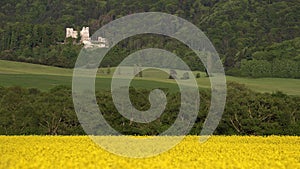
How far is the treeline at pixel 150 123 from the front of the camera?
4341cm

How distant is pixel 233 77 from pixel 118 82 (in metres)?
21.6

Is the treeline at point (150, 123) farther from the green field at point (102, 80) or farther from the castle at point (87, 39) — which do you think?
the castle at point (87, 39)

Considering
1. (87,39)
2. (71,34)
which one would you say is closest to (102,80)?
(87,39)

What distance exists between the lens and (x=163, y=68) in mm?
83688

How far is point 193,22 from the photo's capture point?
496ft

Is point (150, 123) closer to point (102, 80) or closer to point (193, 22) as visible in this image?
point (102, 80)

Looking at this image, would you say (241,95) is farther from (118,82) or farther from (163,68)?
(163,68)

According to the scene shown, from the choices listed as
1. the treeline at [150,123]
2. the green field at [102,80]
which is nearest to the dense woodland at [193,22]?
the green field at [102,80]

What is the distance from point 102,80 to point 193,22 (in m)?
81.7

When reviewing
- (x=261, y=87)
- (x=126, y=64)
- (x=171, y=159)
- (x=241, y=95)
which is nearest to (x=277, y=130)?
(x=241, y=95)

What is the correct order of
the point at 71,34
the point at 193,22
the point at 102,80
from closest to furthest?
the point at 102,80
the point at 71,34
the point at 193,22

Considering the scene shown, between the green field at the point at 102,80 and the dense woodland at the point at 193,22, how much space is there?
17.0ft

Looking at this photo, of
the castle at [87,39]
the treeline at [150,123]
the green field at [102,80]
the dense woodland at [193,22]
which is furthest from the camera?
the castle at [87,39]

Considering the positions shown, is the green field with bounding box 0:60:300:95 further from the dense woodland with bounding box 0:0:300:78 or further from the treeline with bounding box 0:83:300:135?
the treeline with bounding box 0:83:300:135
